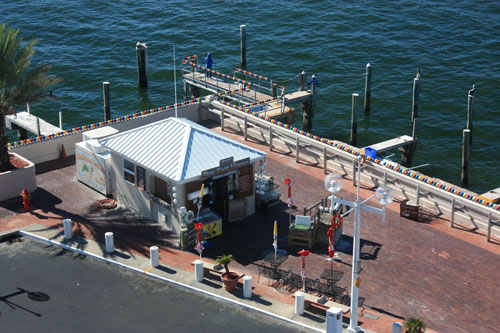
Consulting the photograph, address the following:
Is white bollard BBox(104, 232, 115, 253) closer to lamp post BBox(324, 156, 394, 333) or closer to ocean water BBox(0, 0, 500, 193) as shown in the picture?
lamp post BBox(324, 156, 394, 333)

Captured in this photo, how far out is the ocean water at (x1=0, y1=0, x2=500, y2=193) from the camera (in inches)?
2270

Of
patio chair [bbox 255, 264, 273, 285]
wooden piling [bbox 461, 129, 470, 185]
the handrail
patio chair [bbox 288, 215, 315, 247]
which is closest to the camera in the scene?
patio chair [bbox 255, 264, 273, 285]

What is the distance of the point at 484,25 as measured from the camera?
74062 mm

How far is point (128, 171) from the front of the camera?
111 feet

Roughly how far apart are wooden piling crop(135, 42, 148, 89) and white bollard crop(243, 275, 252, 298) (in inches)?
1394

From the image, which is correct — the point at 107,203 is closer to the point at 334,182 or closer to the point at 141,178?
the point at 141,178

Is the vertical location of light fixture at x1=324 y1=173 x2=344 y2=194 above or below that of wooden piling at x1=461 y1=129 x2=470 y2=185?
above

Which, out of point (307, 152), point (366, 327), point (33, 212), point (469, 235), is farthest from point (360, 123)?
point (366, 327)

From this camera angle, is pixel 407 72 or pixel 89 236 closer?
pixel 89 236

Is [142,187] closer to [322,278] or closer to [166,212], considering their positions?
[166,212]

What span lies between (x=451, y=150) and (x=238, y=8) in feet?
116

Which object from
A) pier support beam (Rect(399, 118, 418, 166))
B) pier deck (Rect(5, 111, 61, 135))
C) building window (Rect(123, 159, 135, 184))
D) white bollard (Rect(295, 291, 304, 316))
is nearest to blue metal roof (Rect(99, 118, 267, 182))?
building window (Rect(123, 159, 135, 184))

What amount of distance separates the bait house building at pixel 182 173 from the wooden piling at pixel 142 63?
25800 mm

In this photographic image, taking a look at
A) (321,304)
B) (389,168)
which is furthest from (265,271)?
(389,168)
